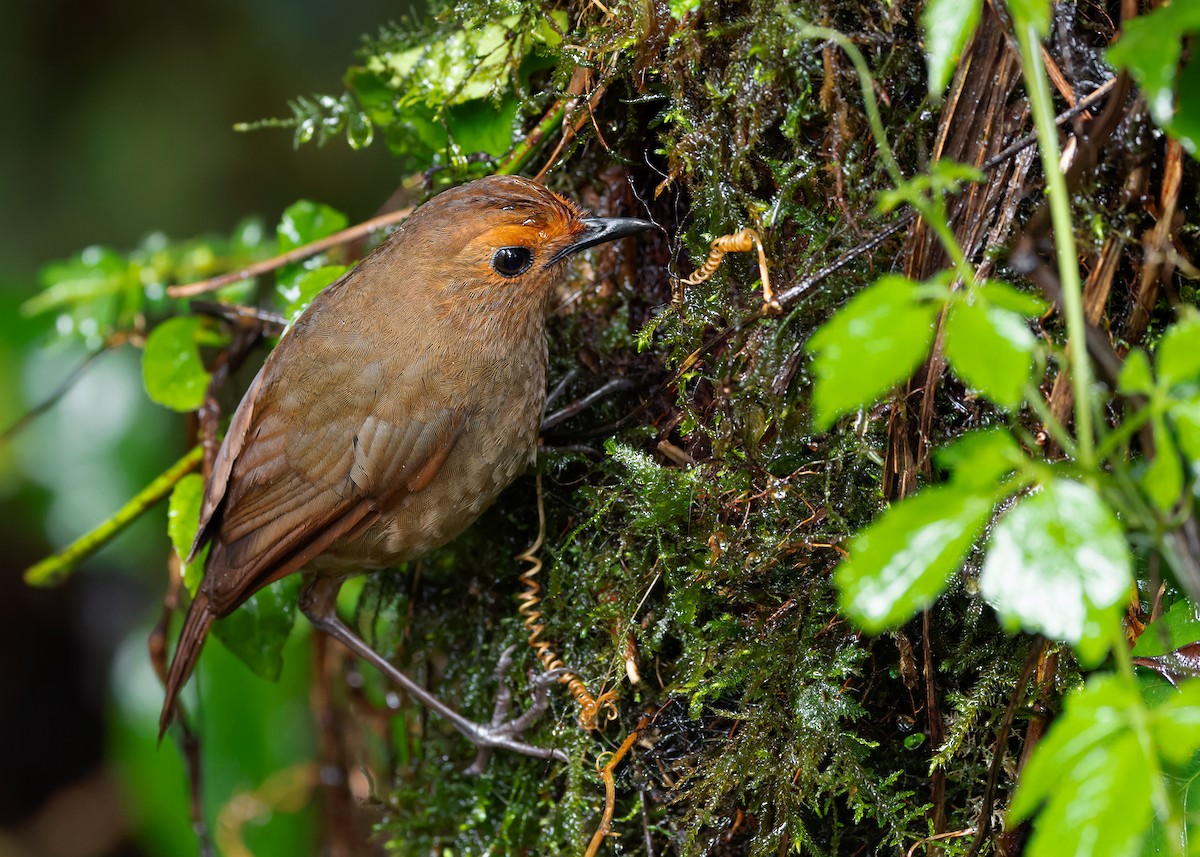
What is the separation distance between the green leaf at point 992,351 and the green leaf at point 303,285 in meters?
2.06

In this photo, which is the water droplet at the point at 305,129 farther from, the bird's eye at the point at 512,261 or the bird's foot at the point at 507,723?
the bird's foot at the point at 507,723

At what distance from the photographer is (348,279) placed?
2752 millimetres

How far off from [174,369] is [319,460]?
23.4 inches

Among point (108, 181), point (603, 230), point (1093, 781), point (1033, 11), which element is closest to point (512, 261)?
point (603, 230)

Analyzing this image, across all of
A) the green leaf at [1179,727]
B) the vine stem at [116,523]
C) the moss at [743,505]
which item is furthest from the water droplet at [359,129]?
the green leaf at [1179,727]

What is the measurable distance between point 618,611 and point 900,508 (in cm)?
123

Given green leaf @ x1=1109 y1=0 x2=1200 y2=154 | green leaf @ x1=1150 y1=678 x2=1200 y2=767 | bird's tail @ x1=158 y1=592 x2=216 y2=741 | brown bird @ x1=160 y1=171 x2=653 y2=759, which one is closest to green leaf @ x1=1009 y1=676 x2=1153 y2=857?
green leaf @ x1=1150 y1=678 x2=1200 y2=767

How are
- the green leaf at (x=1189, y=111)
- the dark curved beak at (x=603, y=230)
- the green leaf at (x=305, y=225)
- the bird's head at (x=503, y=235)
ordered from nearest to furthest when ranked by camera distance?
the green leaf at (x=1189, y=111), the dark curved beak at (x=603, y=230), the bird's head at (x=503, y=235), the green leaf at (x=305, y=225)

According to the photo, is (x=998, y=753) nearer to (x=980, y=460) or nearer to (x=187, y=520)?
(x=980, y=460)

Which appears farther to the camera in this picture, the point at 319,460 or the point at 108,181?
the point at 108,181

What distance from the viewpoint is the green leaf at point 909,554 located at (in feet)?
3.48

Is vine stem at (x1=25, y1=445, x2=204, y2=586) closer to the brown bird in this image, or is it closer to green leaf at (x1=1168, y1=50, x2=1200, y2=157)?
the brown bird

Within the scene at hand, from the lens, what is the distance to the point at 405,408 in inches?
102

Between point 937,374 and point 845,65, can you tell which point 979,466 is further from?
point 845,65
